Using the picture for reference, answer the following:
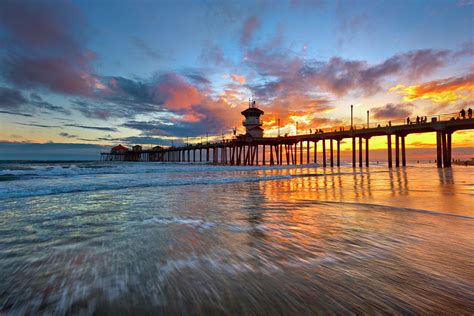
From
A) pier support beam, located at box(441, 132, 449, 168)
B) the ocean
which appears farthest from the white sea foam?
pier support beam, located at box(441, 132, 449, 168)

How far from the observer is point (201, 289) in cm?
223

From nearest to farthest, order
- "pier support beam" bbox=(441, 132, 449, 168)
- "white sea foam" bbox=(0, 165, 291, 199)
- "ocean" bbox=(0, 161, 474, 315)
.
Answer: "ocean" bbox=(0, 161, 474, 315)
"white sea foam" bbox=(0, 165, 291, 199)
"pier support beam" bbox=(441, 132, 449, 168)

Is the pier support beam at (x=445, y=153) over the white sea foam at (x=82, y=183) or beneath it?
over

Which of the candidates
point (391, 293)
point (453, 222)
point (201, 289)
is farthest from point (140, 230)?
point (453, 222)

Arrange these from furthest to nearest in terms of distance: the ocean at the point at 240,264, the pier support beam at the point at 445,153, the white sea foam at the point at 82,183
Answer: the pier support beam at the point at 445,153
the white sea foam at the point at 82,183
the ocean at the point at 240,264

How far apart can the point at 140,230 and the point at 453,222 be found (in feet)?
19.7

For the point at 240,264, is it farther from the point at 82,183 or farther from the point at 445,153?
the point at 445,153

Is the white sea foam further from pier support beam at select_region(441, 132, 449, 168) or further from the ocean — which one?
pier support beam at select_region(441, 132, 449, 168)

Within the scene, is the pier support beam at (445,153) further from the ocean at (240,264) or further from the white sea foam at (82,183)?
the ocean at (240,264)

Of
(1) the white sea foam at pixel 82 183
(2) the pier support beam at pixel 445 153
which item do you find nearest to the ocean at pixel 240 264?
(1) the white sea foam at pixel 82 183

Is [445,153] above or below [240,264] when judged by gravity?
above

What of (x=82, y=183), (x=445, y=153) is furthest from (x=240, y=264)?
(x=445, y=153)

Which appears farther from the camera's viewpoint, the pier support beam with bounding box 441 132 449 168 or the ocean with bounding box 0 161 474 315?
the pier support beam with bounding box 441 132 449 168

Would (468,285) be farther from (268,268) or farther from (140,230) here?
(140,230)
